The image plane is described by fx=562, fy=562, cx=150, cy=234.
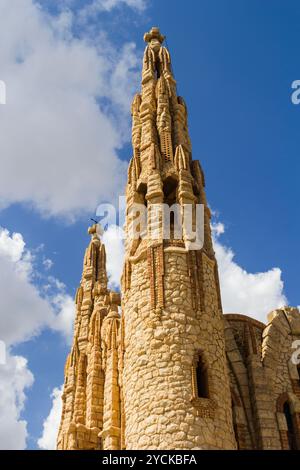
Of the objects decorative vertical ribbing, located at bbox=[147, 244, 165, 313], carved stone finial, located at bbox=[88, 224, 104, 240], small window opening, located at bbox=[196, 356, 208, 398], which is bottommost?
small window opening, located at bbox=[196, 356, 208, 398]

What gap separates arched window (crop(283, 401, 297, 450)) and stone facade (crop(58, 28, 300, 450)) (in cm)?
3

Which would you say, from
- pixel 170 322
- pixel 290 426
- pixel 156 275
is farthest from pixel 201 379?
pixel 290 426

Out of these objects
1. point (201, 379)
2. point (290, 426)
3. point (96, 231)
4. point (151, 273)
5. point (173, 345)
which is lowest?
point (201, 379)

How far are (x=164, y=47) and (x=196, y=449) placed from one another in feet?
62.5

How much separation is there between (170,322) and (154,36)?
16.9 m

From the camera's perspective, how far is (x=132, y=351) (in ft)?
54.2

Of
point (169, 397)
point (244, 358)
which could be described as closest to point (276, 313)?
point (244, 358)

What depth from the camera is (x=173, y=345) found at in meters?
15.7

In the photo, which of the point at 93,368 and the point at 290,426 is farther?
the point at 93,368

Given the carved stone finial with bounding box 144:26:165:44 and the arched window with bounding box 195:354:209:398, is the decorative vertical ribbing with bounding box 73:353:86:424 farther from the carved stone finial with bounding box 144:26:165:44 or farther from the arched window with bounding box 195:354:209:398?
the carved stone finial with bounding box 144:26:165:44

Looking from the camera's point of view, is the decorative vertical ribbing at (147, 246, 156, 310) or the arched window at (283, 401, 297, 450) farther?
the arched window at (283, 401, 297, 450)

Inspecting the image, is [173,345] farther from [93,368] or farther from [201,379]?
[93,368]

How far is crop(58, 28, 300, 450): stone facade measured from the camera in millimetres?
15055

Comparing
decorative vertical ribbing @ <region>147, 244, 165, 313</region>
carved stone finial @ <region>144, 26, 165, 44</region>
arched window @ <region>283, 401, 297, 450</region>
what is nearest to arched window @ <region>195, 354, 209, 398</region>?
decorative vertical ribbing @ <region>147, 244, 165, 313</region>
